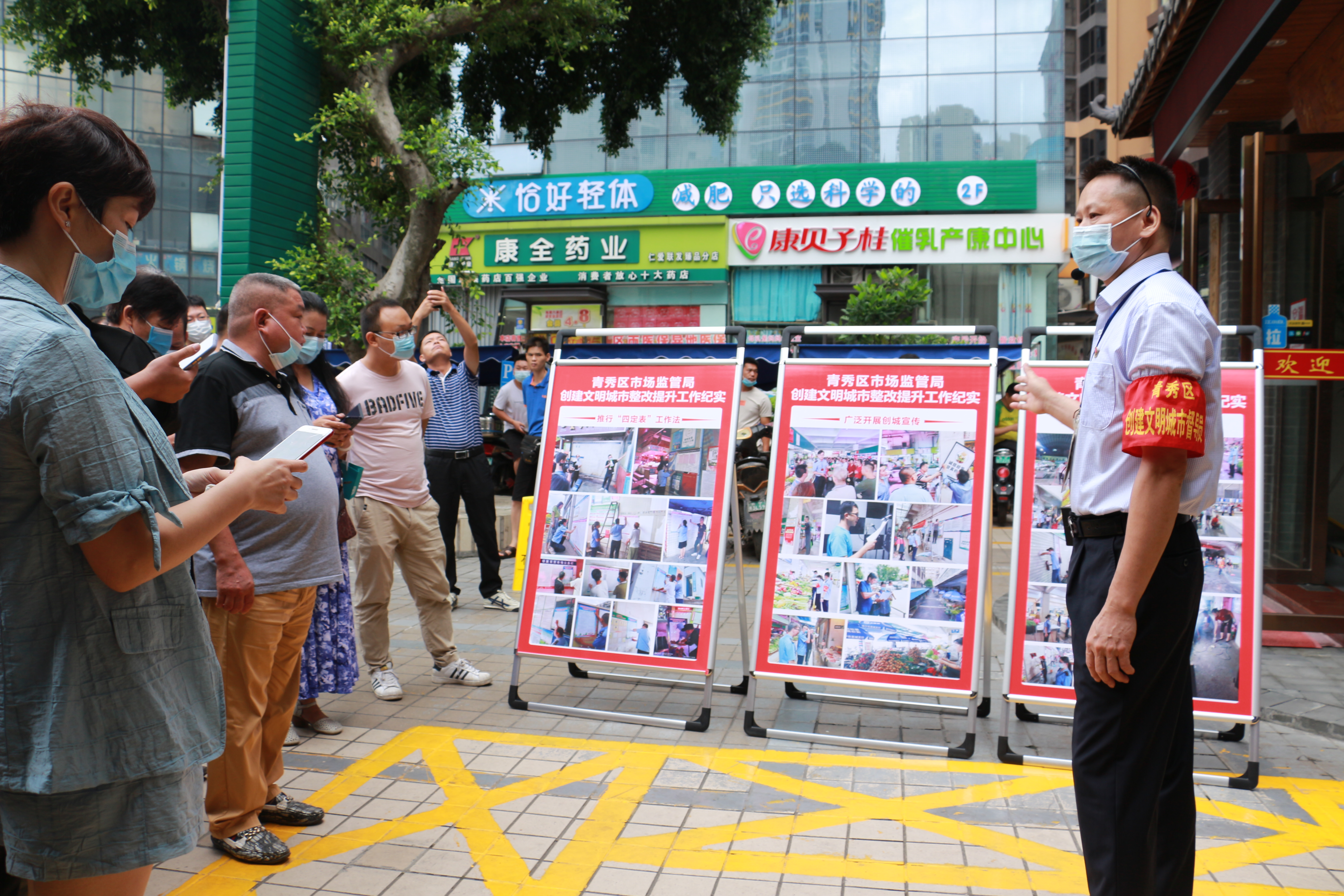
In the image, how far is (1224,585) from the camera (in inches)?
148

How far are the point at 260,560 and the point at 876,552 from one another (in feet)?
8.37

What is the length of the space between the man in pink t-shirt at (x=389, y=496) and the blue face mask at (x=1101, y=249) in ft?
10.5

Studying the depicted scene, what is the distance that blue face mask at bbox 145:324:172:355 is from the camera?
352 centimetres

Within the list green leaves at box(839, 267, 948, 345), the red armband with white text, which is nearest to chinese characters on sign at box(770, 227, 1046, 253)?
green leaves at box(839, 267, 948, 345)

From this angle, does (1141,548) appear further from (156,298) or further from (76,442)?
(156,298)

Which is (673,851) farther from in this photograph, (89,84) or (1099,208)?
(89,84)

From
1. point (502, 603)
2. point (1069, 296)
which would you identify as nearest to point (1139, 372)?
point (502, 603)

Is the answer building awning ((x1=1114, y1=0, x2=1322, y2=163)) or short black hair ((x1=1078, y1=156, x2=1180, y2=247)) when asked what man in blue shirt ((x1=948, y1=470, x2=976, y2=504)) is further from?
building awning ((x1=1114, y1=0, x2=1322, y2=163))

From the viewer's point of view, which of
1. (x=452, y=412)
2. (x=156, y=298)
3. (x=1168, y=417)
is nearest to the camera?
(x=1168, y=417)

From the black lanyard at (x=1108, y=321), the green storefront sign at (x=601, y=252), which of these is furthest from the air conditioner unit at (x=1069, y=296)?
the black lanyard at (x=1108, y=321)

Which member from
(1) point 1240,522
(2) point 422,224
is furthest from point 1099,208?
(2) point 422,224

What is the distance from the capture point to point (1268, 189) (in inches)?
238

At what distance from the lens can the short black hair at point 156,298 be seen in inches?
138

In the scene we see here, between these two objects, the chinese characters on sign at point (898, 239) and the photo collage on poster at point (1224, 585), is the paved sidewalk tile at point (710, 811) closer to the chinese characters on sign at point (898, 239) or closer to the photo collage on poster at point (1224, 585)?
the photo collage on poster at point (1224, 585)
